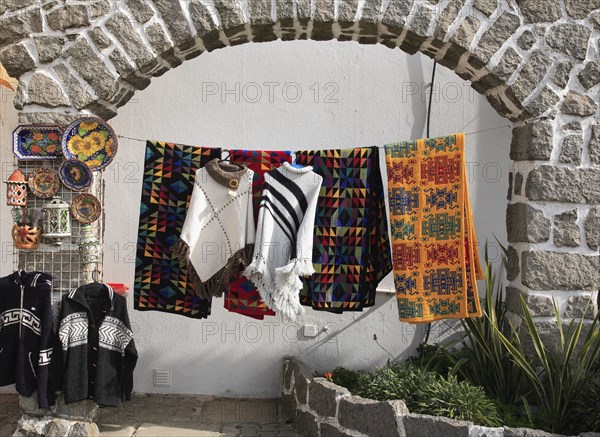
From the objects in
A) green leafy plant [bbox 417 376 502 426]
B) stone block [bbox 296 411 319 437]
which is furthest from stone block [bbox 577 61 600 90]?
stone block [bbox 296 411 319 437]

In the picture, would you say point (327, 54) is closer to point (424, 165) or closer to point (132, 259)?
point (424, 165)

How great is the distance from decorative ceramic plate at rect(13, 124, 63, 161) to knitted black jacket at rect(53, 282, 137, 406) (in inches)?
30.1

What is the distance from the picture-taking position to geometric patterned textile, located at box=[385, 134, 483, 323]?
11.4 feet

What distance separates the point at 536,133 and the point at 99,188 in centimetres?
257

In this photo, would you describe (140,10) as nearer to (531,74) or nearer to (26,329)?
Answer: (26,329)

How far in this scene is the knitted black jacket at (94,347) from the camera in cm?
339

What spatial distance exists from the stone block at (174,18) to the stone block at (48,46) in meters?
0.57

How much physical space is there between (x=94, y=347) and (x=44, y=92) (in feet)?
4.72

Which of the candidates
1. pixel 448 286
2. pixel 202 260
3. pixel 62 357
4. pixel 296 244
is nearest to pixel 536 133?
pixel 448 286

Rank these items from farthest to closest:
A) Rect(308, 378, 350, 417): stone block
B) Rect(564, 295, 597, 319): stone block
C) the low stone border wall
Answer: Rect(308, 378, 350, 417): stone block, Rect(564, 295, 597, 319): stone block, the low stone border wall

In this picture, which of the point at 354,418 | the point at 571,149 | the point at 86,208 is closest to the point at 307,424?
the point at 354,418

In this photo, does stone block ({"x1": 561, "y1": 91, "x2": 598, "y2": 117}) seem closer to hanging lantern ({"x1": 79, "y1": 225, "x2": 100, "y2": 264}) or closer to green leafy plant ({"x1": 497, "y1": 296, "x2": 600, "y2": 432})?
green leafy plant ({"x1": 497, "y1": 296, "x2": 600, "y2": 432})

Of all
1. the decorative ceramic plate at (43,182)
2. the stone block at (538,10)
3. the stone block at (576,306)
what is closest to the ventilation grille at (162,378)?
the decorative ceramic plate at (43,182)

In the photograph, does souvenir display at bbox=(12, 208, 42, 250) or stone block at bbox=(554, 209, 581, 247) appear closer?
souvenir display at bbox=(12, 208, 42, 250)
